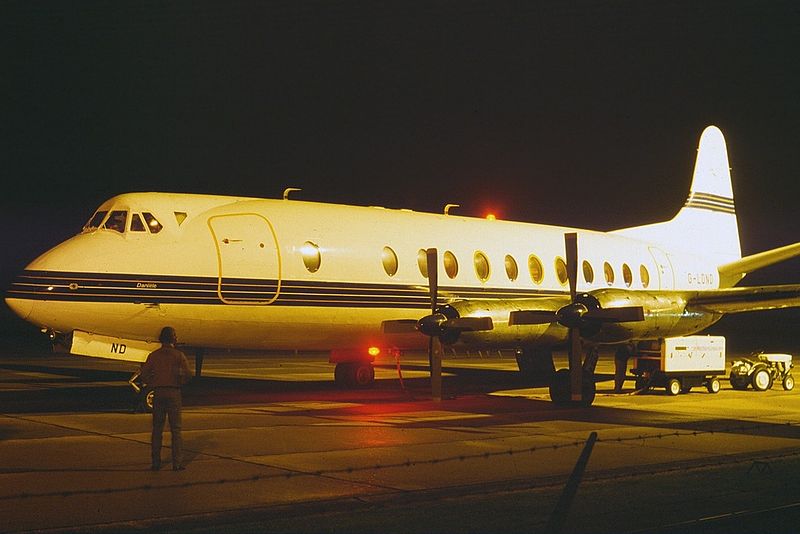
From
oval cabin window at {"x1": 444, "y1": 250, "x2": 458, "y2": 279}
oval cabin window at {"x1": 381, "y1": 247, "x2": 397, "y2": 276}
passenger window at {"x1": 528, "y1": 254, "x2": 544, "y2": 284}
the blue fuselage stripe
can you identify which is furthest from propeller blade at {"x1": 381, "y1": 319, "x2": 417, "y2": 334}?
passenger window at {"x1": 528, "y1": 254, "x2": 544, "y2": 284}

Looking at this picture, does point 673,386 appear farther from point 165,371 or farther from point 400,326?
point 165,371

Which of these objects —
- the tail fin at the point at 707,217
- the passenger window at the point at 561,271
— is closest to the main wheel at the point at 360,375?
the passenger window at the point at 561,271

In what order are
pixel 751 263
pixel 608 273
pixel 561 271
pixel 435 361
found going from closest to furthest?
pixel 435 361 → pixel 561 271 → pixel 608 273 → pixel 751 263

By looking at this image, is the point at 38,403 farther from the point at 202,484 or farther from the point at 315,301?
the point at 202,484

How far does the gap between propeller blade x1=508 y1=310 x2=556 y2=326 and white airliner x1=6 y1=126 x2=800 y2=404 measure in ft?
0.13

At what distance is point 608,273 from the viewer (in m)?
26.1

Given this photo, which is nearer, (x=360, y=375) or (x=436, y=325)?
(x=436, y=325)

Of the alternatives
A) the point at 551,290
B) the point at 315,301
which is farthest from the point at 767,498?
the point at 551,290

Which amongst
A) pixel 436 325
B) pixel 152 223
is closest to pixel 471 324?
pixel 436 325

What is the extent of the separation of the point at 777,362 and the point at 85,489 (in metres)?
20.7

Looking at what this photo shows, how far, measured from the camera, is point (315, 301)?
20062mm

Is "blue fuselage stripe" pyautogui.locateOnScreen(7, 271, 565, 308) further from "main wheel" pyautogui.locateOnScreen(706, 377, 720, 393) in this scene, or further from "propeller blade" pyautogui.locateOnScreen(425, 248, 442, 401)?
"main wheel" pyautogui.locateOnScreen(706, 377, 720, 393)

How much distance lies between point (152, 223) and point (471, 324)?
6.41 m

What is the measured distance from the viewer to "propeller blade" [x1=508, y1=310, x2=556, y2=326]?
19234 mm
